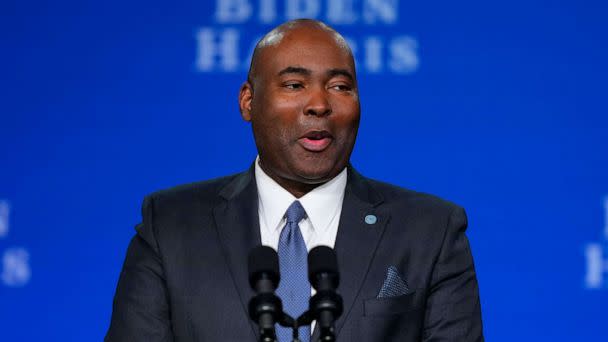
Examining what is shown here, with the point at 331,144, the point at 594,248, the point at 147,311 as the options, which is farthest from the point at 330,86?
the point at 594,248

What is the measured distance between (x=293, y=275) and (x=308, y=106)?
33 centimetres

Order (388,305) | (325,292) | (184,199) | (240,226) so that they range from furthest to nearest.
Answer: (184,199) → (240,226) → (388,305) → (325,292)

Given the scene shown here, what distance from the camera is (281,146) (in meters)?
2.10

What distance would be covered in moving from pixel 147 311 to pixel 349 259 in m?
0.40

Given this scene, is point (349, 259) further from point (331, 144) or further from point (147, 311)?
point (147, 311)

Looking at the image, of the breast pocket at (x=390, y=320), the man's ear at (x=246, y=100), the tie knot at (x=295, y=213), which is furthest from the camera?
the man's ear at (x=246, y=100)

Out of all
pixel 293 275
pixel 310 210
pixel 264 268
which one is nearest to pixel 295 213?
pixel 310 210

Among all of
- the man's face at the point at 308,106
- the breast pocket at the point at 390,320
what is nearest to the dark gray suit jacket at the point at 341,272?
the breast pocket at the point at 390,320

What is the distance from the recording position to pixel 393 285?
6.68 ft

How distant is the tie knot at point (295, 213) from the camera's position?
210cm

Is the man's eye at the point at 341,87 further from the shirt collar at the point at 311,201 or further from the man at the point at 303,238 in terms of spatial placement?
the shirt collar at the point at 311,201

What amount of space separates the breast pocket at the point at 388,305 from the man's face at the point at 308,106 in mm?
273

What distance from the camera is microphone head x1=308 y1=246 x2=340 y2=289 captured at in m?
1.48

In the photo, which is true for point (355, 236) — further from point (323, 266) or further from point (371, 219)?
point (323, 266)
